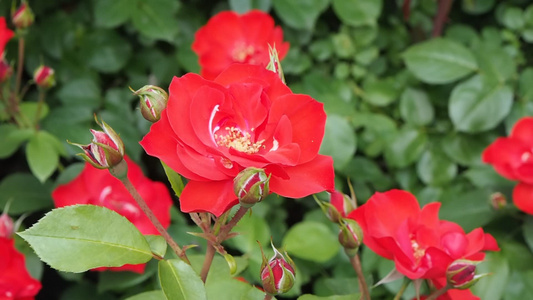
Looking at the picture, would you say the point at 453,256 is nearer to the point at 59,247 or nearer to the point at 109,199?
the point at 59,247

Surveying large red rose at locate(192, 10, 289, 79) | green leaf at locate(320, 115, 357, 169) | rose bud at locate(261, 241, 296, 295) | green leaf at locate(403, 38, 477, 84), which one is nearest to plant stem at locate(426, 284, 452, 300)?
rose bud at locate(261, 241, 296, 295)

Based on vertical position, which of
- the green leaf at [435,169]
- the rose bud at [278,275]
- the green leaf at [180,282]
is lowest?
the green leaf at [435,169]

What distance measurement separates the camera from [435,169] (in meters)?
1.28

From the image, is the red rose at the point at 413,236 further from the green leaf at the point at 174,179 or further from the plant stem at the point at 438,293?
the green leaf at the point at 174,179

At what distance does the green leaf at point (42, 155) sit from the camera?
3.34ft

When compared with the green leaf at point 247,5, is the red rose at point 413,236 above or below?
above

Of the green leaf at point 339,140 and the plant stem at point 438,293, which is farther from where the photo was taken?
the green leaf at point 339,140

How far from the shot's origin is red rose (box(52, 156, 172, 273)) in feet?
3.28

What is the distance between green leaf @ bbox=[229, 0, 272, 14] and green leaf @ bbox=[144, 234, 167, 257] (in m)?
0.81

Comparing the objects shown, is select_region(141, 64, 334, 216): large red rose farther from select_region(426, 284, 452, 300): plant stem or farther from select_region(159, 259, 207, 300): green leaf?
select_region(426, 284, 452, 300): plant stem

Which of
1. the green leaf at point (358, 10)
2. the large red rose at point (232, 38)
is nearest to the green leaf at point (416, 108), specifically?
the green leaf at point (358, 10)

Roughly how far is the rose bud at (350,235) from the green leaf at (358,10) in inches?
31.5

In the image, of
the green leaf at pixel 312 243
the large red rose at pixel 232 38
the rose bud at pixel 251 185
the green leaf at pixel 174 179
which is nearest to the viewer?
the rose bud at pixel 251 185

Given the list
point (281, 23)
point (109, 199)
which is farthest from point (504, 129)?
point (109, 199)
